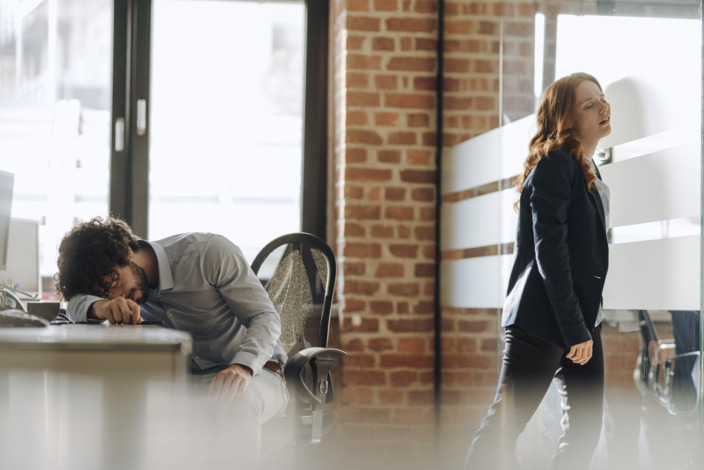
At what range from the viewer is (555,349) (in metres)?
2.12

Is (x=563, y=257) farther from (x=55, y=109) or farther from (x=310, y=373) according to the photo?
(x=55, y=109)

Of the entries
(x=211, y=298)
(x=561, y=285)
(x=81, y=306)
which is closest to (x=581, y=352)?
(x=561, y=285)

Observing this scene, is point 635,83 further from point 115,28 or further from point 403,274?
point 115,28

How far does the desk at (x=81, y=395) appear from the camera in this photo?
47.0 inches

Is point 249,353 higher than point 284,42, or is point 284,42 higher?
point 284,42

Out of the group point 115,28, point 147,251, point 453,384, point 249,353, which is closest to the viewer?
point 249,353

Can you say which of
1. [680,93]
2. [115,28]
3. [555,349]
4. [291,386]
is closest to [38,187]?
[115,28]

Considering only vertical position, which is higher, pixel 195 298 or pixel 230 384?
pixel 195 298

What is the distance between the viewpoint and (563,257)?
2.05m

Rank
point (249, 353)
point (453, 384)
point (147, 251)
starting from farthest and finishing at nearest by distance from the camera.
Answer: point (453, 384) → point (147, 251) → point (249, 353)

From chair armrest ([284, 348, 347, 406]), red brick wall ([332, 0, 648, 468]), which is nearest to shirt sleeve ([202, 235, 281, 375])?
chair armrest ([284, 348, 347, 406])

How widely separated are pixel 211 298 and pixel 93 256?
0.35 m

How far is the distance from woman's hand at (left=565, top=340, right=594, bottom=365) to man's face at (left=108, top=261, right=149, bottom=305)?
1.11 meters

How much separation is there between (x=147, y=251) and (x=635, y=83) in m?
1.39
